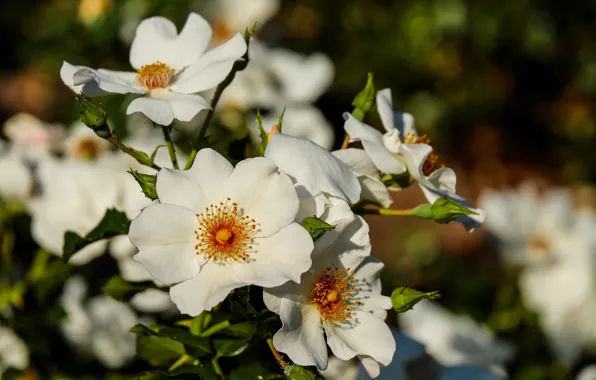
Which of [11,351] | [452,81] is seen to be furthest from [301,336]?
[452,81]

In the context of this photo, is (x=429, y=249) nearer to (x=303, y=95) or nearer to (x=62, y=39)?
(x=303, y=95)

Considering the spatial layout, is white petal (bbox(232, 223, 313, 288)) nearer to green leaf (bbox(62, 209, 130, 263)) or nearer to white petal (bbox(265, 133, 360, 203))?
white petal (bbox(265, 133, 360, 203))

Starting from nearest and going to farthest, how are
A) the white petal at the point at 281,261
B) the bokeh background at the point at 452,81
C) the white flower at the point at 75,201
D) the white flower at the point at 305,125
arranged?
the white petal at the point at 281,261, the white flower at the point at 75,201, the white flower at the point at 305,125, the bokeh background at the point at 452,81

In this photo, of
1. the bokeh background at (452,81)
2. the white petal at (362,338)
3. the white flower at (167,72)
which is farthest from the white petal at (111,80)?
the bokeh background at (452,81)

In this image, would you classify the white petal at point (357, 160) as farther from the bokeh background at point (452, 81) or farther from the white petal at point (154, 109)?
the bokeh background at point (452, 81)

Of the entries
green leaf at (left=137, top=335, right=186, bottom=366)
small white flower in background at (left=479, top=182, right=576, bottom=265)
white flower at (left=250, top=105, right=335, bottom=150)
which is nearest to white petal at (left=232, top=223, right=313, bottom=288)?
green leaf at (left=137, top=335, right=186, bottom=366)

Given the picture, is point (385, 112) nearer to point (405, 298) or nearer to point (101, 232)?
point (405, 298)
